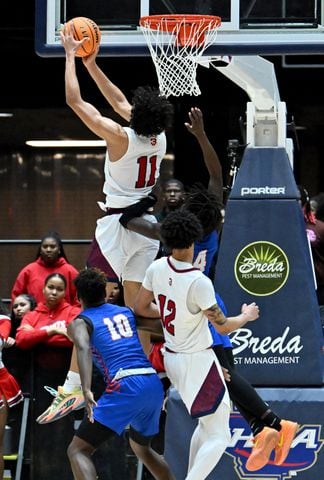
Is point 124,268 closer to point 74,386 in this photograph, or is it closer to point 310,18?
point 74,386

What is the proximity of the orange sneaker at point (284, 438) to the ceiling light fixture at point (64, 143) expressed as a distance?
7.34 meters

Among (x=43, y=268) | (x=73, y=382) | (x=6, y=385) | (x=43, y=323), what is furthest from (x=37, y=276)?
(x=73, y=382)

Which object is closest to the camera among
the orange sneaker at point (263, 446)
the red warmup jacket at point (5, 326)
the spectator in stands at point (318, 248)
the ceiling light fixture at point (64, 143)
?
the orange sneaker at point (263, 446)

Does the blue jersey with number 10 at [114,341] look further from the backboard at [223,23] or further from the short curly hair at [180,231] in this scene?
the backboard at [223,23]

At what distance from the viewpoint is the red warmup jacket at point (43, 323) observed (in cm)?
1123

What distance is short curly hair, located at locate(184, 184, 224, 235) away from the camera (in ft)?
30.0

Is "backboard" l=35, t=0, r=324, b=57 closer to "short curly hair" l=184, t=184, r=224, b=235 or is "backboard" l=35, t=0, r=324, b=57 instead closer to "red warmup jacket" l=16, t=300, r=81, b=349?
"short curly hair" l=184, t=184, r=224, b=235

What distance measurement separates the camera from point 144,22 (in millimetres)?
9375

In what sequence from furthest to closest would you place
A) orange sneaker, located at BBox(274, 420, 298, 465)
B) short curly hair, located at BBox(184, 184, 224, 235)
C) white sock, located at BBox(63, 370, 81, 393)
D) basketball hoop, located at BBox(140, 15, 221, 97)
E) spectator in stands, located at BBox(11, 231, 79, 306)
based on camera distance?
spectator in stands, located at BBox(11, 231, 79, 306) → white sock, located at BBox(63, 370, 81, 393) → basketball hoop, located at BBox(140, 15, 221, 97) → short curly hair, located at BBox(184, 184, 224, 235) → orange sneaker, located at BBox(274, 420, 298, 465)

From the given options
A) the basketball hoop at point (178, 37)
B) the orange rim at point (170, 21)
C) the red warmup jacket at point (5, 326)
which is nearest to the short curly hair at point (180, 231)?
the basketball hoop at point (178, 37)

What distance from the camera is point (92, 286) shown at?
8.80m

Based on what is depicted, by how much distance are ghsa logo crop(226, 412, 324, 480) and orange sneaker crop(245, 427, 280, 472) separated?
44cm

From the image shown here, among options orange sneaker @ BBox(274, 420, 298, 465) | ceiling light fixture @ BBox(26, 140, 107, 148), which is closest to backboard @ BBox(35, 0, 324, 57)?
orange sneaker @ BBox(274, 420, 298, 465)

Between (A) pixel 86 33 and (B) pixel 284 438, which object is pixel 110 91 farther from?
(B) pixel 284 438
